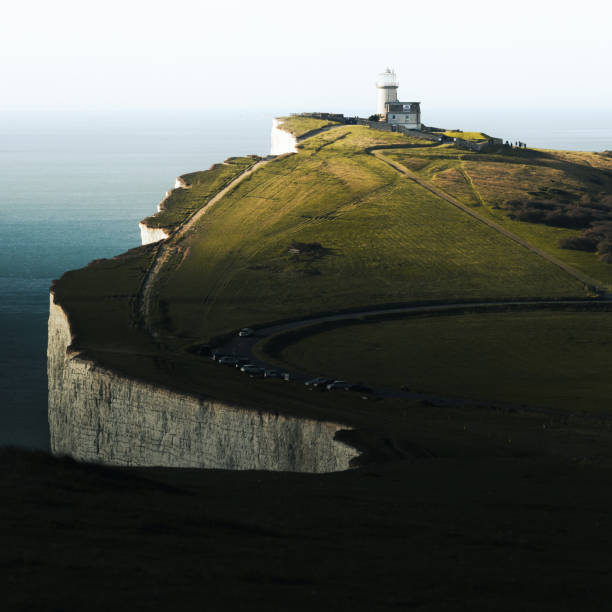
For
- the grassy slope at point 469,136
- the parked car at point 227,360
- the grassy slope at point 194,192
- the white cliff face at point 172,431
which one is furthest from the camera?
the grassy slope at point 469,136

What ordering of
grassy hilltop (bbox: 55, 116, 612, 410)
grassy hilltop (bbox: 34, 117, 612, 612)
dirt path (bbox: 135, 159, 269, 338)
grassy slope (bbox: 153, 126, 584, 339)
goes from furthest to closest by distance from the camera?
grassy slope (bbox: 153, 126, 584, 339) → dirt path (bbox: 135, 159, 269, 338) → grassy hilltop (bbox: 55, 116, 612, 410) → grassy hilltop (bbox: 34, 117, 612, 612)

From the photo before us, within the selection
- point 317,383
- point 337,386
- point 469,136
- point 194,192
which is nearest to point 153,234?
point 194,192

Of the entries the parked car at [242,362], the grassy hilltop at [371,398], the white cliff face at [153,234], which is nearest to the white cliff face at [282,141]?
the grassy hilltop at [371,398]

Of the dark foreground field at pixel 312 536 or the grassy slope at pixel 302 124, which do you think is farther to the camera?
the grassy slope at pixel 302 124

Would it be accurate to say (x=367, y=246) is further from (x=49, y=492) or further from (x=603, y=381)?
(x=49, y=492)

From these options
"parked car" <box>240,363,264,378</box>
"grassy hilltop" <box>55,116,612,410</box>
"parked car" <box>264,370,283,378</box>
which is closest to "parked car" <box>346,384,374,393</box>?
"parked car" <box>264,370,283,378</box>

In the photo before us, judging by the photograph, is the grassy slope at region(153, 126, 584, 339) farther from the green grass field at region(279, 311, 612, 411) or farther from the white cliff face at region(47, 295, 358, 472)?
the white cliff face at region(47, 295, 358, 472)

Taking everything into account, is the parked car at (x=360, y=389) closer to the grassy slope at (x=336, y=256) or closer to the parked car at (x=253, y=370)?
the parked car at (x=253, y=370)
